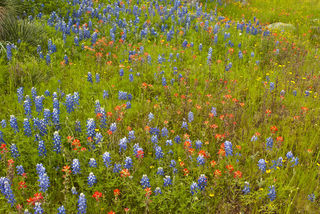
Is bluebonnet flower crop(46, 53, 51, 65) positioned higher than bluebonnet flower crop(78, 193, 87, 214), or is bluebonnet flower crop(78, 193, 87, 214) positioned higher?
bluebonnet flower crop(46, 53, 51, 65)

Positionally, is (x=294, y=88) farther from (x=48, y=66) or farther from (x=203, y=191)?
(x=48, y=66)

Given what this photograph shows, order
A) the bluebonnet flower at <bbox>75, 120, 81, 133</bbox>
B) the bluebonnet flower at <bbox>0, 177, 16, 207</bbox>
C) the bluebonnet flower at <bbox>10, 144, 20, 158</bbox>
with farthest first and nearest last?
1. the bluebonnet flower at <bbox>75, 120, 81, 133</bbox>
2. the bluebonnet flower at <bbox>10, 144, 20, 158</bbox>
3. the bluebonnet flower at <bbox>0, 177, 16, 207</bbox>

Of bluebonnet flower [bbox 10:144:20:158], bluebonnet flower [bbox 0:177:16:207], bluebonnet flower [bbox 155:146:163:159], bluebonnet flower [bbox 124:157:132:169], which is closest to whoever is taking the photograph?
bluebonnet flower [bbox 0:177:16:207]

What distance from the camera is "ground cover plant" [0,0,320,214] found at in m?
3.13

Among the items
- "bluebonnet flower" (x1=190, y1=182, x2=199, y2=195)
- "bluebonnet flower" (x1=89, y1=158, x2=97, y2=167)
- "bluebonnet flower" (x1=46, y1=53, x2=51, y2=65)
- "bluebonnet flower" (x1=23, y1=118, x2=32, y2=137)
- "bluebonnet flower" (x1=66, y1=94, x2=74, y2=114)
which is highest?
"bluebonnet flower" (x1=46, y1=53, x2=51, y2=65)

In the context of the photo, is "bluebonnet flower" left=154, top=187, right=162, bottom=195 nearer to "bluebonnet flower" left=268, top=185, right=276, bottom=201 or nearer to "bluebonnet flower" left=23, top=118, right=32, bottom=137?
"bluebonnet flower" left=268, top=185, right=276, bottom=201

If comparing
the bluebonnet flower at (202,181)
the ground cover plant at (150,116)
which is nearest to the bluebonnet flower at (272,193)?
the ground cover plant at (150,116)

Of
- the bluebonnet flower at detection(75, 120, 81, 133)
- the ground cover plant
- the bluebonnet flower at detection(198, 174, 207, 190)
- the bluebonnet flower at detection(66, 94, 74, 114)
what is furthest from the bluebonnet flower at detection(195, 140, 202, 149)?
the bluebonnet flower at detection(66, 94, 74, 114)

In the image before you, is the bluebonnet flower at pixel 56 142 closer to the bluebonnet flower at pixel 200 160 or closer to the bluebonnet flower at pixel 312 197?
the bluebonnet flower at pixel 200 160

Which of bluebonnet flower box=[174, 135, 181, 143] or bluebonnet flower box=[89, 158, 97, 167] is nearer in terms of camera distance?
bluebonnet flower box=[89, 158, 97, 167]

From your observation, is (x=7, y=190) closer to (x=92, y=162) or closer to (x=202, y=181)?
(x=92, y=162)

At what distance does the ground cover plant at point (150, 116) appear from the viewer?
313cm

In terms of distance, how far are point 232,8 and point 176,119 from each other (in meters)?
10.9

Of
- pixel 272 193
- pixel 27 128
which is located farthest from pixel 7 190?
pixel 272 193
